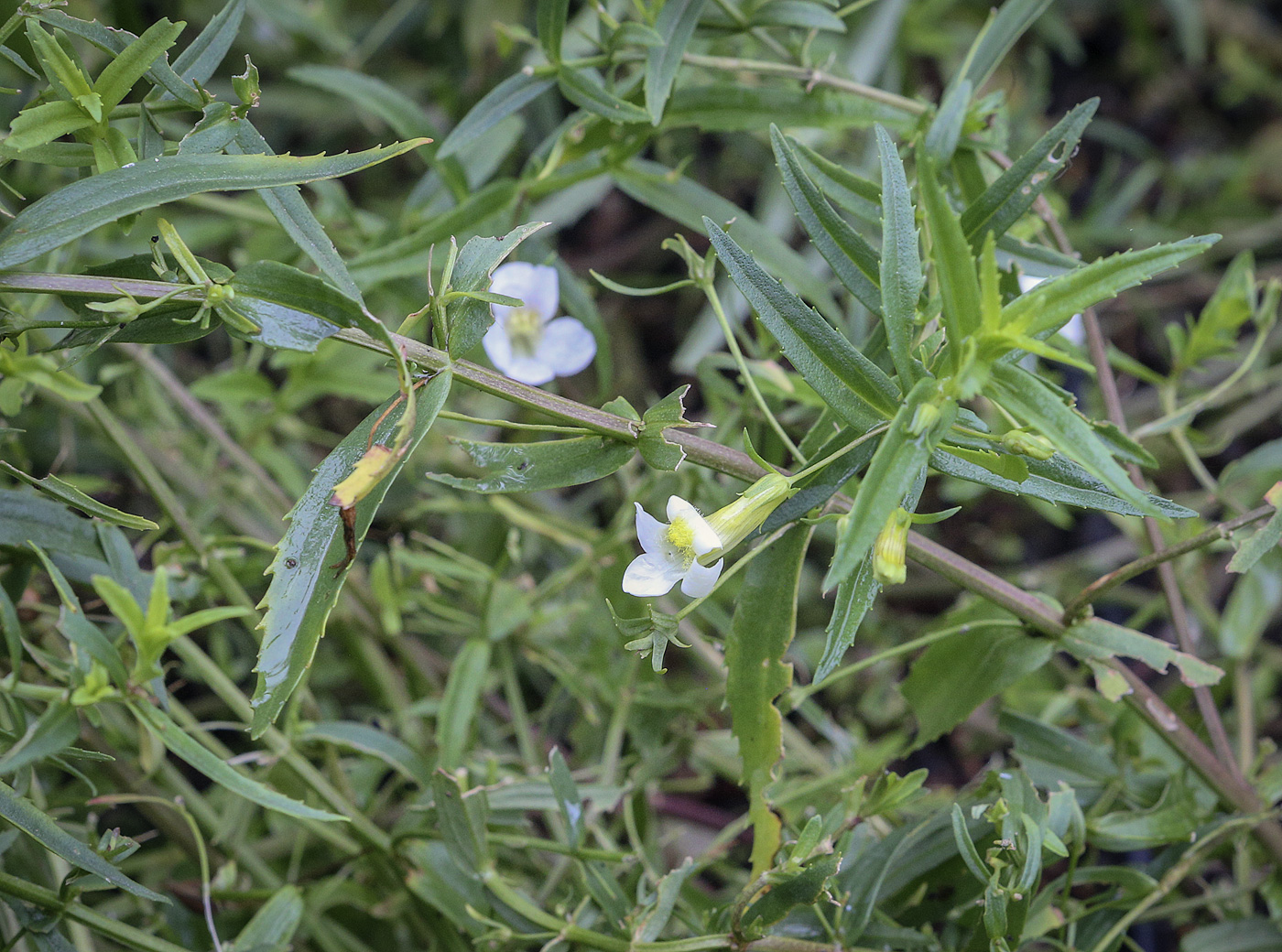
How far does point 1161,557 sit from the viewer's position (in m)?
0.60

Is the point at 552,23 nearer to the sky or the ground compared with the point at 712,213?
nearer to the sky

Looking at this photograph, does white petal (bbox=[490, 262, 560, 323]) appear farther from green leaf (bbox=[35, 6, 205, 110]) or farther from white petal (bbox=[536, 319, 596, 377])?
green leaf (bbox=[35, 6, 205, 110])

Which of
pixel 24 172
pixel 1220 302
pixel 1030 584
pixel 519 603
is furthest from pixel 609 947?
pixel 24 172

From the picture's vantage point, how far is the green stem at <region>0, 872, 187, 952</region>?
0.57 meters

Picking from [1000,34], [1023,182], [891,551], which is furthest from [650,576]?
[1000,34]

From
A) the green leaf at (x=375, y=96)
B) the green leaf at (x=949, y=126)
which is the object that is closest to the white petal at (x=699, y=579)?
the green leaf at (x=949, y=126)

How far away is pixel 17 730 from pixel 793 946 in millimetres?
506

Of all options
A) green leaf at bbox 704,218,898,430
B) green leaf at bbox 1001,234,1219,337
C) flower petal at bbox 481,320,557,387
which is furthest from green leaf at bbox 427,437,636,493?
flower petal at bbox 481,320,557,387

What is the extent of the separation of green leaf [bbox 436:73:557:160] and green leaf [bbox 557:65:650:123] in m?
0.03

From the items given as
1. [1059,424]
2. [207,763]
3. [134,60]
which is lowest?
[207,763]

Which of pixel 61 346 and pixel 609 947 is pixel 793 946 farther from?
pixel 61 346

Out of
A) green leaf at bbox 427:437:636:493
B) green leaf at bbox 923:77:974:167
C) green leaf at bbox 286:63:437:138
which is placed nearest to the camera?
green leaf at bbox 427:437:636:493

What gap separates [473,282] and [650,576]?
7.3 inches

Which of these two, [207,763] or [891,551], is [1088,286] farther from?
[207,763]
